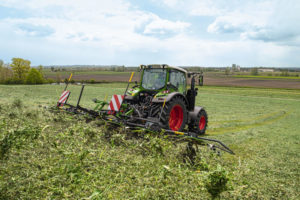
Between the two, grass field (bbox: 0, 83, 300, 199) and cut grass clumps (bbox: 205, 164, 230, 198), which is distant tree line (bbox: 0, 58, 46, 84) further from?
cut grass clumps (bbox: 205, 164, 230, 198)

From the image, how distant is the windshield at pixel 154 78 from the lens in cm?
736

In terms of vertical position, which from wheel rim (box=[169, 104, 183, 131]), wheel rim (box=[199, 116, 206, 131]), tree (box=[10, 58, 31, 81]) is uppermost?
tree (box=[10, 58, 31, 81])

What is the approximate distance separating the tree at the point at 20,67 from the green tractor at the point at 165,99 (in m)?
33.6

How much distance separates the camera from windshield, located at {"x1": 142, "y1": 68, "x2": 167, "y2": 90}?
7363 mm

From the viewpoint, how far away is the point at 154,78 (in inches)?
299

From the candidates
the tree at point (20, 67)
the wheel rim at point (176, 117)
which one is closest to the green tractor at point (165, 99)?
the wheel rim at point (176, 117)

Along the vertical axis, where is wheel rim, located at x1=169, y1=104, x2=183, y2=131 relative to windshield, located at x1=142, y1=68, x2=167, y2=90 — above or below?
below

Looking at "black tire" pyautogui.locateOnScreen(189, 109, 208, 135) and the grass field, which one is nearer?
the grass field

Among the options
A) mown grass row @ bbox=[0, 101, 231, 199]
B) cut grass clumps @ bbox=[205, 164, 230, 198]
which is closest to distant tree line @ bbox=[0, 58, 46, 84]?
mown grass row @ bbox=[0, 101, 231, 199]

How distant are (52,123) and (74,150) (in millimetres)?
2032

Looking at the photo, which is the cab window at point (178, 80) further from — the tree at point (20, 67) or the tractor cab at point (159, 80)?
the tree at point (20, 67)

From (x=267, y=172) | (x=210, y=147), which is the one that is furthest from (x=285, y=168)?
(x=210, y=147)

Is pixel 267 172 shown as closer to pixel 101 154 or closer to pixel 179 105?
pixel 179 105

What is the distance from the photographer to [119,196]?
329 centimetres
